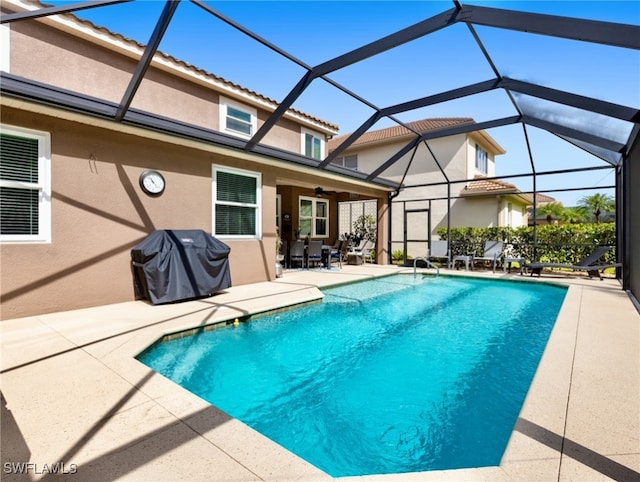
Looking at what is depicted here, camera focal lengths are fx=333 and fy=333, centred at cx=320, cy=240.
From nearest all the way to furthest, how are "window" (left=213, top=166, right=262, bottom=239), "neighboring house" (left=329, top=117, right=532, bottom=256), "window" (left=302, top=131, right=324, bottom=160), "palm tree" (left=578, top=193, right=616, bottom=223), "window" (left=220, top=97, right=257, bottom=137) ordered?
1. "window" (left=213, top=166, right=262, bottom=239)
2. "window" (left=220, top=97, right=257, bottom=137)
3. "window" (left=302, top=131, right=324, bottom=160)
4. "neighboring house" (left=329, top=117, right=532, bottom=256)
5. "palm tree" (left=578, top=193, right=616, bottom=223)

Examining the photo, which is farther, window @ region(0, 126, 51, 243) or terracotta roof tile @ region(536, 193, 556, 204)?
terracotta roof tile @ region(536, 193, 556, 204)

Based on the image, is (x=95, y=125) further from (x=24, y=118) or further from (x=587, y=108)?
(x=587, y=108)

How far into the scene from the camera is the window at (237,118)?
9.59 m

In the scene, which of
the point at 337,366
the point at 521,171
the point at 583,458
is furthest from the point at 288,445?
the point at 521,171

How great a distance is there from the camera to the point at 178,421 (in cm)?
218

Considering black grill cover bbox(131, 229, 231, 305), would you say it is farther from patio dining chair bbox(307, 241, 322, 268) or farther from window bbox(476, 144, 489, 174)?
window bbox(476, 144, 489, 174)

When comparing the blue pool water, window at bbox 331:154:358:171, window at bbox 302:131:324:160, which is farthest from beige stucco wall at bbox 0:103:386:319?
window at bbox 331:154:358:171

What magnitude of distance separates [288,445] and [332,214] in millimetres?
12934

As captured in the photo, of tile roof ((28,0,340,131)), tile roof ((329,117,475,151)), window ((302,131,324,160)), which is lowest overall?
window ((302,131,324,160))

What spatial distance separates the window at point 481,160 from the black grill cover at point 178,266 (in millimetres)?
14696

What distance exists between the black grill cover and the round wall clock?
0.77 m

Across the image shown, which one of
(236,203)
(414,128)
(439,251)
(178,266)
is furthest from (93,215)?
(414,128)

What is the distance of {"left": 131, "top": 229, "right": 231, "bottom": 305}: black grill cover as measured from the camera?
5.67 m

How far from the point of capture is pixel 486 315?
6086 mm
